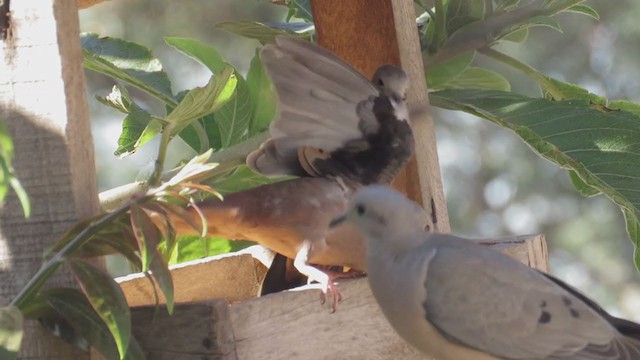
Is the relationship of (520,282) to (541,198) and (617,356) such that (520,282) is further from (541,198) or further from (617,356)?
(541,198)

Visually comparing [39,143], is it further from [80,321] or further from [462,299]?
[462,299]

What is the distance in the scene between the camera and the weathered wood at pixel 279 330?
1250mm

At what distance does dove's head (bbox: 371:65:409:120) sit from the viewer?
1.50 meters

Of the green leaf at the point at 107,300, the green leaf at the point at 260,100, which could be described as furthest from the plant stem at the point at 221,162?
the green leaf at the point at 107,300

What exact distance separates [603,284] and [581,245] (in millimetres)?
182

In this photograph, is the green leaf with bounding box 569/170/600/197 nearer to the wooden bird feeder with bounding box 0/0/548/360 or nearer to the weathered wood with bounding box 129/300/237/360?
the wooden bird feeder with bounding box 0/0/548/360

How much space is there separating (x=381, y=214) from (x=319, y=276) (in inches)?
5.2

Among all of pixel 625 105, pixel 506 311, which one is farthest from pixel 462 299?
pixel 625 105

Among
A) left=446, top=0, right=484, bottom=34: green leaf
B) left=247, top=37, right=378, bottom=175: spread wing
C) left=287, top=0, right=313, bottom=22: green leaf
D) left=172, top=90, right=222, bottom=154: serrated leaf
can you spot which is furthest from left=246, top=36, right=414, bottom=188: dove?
left=287, top=0, right=313, bottom=22: green leaf

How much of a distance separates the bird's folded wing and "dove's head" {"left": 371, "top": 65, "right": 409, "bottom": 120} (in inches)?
10.3

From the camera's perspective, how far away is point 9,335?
1093 millimetres

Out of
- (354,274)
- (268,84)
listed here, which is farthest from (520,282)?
(268,84)

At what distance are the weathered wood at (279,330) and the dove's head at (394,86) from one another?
0.79 ft

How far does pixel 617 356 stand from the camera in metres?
1.29
